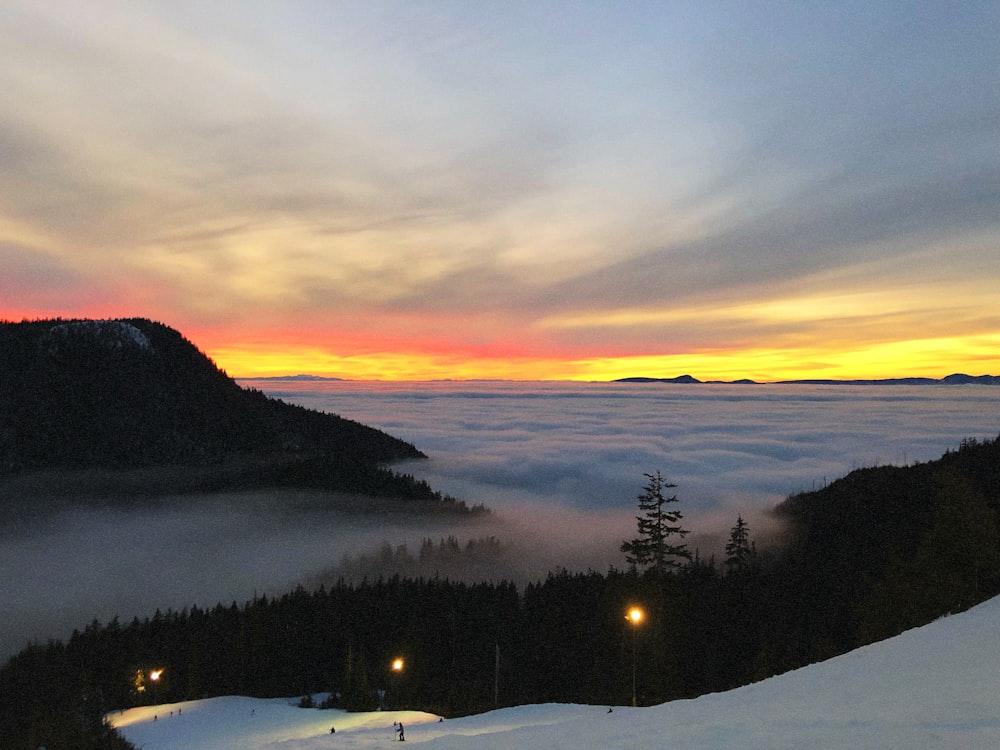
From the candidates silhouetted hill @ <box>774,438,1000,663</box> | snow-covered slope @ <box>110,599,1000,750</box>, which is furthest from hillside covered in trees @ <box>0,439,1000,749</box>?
snow-covered slope @ <box>110,599,1000,750</box>

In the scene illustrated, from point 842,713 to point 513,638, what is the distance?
222ft

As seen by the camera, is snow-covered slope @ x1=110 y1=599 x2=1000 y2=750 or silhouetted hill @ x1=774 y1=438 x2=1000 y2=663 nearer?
snow-covered slope @ x1=110 y1=599 x2=1000 y2=750

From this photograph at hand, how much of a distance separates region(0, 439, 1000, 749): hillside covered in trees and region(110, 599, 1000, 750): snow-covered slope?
24472 mm

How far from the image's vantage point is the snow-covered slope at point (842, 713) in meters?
10.7

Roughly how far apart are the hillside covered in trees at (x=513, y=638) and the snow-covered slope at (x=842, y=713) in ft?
80.3

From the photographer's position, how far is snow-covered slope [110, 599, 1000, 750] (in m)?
10.7

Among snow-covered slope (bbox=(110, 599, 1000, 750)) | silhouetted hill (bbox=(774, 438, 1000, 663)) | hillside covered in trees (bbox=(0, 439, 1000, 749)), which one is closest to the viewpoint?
snow-covered slope (bbox=(110, 599, 1000, 750))

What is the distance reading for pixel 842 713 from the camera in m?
12.2

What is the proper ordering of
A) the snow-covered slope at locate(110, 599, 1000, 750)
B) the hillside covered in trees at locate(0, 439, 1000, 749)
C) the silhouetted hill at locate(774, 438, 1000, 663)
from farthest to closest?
the hillside covered in trees at locate(0, 439, 1000, 749), the silhouetted hill at locate(774, 438, 1000, 663), the snow-covered slope at locate(110, 599, 1000, 750)

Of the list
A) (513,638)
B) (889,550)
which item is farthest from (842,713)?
(889,550)

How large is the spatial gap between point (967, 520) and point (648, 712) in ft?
87.5

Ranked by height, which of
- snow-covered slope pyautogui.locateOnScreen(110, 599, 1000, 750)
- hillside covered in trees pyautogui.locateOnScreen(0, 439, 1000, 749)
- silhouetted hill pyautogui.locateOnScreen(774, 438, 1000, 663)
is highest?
snow-covered slope pyautogui.locateOnScreen(110, 599, 1000, 750)

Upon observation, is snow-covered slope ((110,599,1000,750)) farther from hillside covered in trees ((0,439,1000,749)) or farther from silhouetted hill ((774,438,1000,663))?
hillside covered in trees ((0,439,1000,749))

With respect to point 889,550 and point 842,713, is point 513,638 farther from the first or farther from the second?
point 842,713
